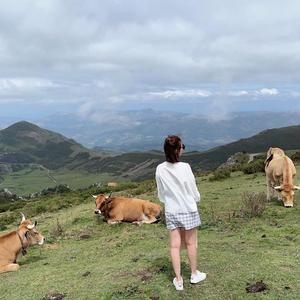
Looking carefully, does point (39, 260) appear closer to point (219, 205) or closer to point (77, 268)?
point (77, 268)

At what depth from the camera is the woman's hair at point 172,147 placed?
28.7 feet

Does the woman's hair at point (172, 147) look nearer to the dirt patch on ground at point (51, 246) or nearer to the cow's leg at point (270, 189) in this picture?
the dirt patch on ground at point (51, 246)

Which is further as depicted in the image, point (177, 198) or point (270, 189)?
point (270, 189)

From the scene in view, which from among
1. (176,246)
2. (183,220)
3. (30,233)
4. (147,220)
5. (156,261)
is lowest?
(147,220)

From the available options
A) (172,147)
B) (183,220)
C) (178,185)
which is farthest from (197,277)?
(172,147)

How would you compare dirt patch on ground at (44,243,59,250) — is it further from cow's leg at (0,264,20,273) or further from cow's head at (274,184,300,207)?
cow's head at (274,184,300,207)

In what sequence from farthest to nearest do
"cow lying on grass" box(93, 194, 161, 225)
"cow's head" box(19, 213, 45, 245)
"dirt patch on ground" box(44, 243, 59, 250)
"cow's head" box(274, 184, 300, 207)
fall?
"cow's head" box(274, 184, 300, 207) < "cow lying on grass" box(93, 194, 161, 225) < "dirt patch on ground" box(44, 243, 59, 250) < "cow's head" box(19, 213, 45, 245)

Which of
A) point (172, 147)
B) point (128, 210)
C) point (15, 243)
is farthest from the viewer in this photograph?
point (128, 210)

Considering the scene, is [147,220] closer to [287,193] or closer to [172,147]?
[287,193]

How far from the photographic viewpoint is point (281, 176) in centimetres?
1828

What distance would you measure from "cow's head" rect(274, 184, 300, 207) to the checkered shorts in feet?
28.8

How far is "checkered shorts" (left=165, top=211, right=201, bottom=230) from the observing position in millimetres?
9039

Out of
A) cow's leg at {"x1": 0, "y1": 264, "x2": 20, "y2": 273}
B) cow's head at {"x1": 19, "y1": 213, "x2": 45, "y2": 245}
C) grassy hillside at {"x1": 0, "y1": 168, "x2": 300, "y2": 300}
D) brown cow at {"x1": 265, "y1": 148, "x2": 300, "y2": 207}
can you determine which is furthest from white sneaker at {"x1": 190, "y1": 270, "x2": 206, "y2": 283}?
brown cow at {"x1": 265, "y1": 148, "x2": 300, "y2": 207}

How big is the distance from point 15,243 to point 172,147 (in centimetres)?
668
